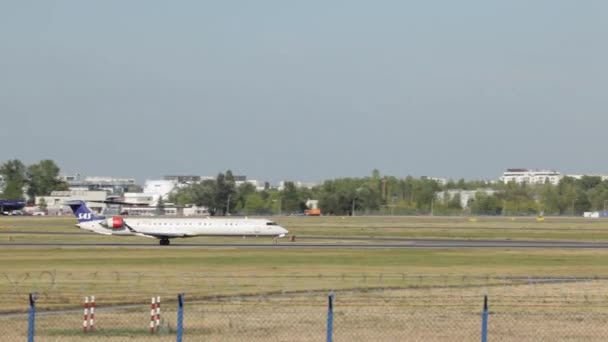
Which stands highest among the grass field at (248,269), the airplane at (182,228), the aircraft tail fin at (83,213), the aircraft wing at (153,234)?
the aircraft tail fin at (83,213)

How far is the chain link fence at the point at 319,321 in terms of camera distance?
3066cm

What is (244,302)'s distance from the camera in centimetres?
4116

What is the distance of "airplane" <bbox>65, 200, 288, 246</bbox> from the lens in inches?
3937

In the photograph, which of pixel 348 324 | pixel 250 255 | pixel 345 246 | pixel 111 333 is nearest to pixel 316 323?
pixel 348 324

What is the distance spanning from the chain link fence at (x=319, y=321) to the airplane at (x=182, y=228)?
190ft

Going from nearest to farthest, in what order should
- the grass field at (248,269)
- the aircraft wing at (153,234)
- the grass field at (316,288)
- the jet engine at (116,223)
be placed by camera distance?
the grass field at (316,288)
the grass field at (248,269)
the aircraft wing at (153,234)
the jet engine at (116,223)

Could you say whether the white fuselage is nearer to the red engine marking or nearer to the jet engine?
the jet engine

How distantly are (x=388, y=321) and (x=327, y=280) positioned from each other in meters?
19.9

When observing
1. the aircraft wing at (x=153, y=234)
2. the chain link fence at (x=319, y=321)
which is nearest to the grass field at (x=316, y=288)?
the chain link fence at (x=319, y=321)

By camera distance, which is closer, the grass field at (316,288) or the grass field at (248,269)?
the grass field at (316,288)

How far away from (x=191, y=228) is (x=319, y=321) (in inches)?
2688

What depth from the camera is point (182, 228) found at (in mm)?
100875

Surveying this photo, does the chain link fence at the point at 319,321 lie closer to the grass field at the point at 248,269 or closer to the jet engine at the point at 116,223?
the grass field at the point at 248,269

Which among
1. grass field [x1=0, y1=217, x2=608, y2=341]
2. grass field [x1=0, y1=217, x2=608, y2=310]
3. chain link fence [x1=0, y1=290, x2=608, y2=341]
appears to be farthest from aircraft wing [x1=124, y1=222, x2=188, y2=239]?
chain link fence [x1=0, y1=290, x2=608, y2=341]
